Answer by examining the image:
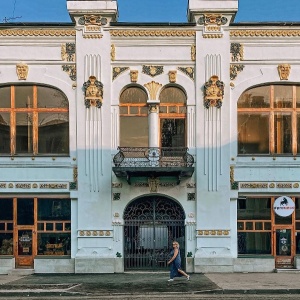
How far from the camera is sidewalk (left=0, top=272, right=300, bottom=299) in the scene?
19953 millimetres

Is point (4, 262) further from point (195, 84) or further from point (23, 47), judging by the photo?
point (195, 84)

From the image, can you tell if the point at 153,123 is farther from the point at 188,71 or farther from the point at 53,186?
the point at 53,186

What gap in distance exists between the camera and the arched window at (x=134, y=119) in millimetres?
26547

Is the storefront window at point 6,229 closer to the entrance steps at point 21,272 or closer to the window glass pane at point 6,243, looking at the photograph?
the window glass pane at point 6,243

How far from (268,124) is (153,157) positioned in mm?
4947

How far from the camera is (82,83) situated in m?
26.4

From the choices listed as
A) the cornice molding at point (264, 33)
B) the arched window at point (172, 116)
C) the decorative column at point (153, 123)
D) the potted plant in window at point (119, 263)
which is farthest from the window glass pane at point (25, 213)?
the cornice molding at point (264, 33)

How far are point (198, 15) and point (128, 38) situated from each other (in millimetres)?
3006

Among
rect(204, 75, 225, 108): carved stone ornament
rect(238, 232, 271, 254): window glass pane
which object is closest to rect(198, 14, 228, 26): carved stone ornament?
rect(204, 75, 225, 108): carved stone ornament

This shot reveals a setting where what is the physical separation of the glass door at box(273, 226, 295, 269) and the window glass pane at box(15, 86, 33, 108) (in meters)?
11.3

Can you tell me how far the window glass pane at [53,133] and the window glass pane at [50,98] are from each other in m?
0.41

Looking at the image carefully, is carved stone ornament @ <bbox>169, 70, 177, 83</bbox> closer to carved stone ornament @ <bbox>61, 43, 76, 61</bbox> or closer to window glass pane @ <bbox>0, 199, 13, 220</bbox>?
carved stone ornament @ <bbox>61, 43, 76, 61</bbox>

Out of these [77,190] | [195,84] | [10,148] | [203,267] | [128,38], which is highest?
[128,38]

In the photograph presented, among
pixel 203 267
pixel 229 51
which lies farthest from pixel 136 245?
pixel 229 51
